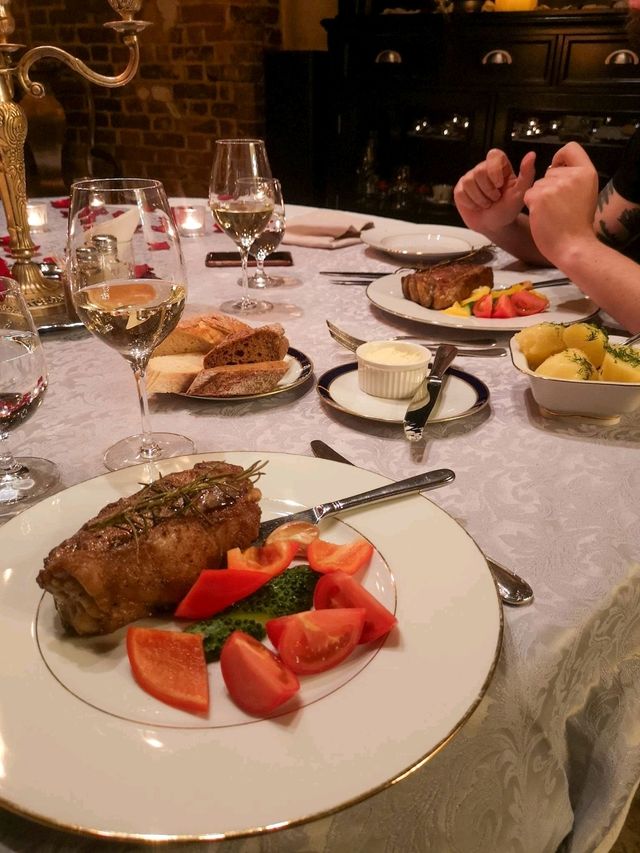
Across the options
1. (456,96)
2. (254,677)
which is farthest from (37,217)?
(456,96)

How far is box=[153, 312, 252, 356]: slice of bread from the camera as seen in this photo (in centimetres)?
A: 116

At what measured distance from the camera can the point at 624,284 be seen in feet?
4.34

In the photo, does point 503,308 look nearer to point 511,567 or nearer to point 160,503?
point 511,567

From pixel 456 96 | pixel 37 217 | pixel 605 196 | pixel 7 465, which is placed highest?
pixel 456 96

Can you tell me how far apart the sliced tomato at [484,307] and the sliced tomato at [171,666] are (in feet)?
3.27

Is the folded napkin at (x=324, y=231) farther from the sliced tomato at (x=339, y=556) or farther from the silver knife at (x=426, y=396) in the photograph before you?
the sliced tomato at (x=339, y=556)

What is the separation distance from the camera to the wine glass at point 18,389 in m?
0.84

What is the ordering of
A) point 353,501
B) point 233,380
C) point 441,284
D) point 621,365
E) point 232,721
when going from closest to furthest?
point 232,721, point 353,501, point 621,365, point 233,380, point 441,284

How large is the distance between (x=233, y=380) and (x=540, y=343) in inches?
18.7

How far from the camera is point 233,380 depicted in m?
1.06

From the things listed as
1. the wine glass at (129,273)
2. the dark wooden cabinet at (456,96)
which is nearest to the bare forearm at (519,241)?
the wine glass at (129,273)

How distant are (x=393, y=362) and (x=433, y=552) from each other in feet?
1.49

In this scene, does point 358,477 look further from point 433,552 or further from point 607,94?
point 607,94

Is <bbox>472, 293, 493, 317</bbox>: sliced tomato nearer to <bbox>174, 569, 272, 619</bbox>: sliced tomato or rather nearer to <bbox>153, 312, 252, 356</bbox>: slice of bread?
<bbox>153, 312, 252, 356</bbox>: slice of bread
